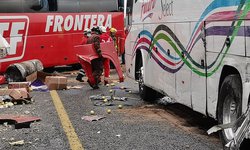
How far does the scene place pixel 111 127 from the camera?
8289 millimetres

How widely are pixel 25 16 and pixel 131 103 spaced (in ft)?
25.5

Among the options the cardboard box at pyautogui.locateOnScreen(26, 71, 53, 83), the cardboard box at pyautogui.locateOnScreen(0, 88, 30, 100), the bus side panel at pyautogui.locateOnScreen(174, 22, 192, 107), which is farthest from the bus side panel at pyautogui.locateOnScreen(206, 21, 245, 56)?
the cardboard box at pyautogui.locateOnScreen(26, 71, 53, 83)

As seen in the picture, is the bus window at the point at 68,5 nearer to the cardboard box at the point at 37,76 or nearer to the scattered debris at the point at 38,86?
the cardboard box at the point at 37,76

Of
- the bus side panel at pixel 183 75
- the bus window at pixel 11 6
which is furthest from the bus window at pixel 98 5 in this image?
the bus side panel at pixel 183 75

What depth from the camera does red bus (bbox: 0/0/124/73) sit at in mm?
16859

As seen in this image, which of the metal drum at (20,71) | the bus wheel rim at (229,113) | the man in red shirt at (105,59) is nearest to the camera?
the bus wheel rim at (229,113)

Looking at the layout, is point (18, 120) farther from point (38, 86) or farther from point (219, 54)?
point (38, 86)

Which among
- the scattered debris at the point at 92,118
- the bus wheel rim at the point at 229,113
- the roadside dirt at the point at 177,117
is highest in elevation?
the bus wheel rim at the point at 229,113

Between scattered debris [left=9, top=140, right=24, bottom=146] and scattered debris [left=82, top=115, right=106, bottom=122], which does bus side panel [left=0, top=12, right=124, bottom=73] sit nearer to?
scattered debris [left=82, top=115, right=106, bottom=122]

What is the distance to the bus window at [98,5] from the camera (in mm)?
19531

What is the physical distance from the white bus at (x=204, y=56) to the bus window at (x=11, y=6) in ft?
24.7

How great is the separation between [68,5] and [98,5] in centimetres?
153

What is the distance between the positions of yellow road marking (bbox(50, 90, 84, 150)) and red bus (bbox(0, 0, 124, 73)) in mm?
5448

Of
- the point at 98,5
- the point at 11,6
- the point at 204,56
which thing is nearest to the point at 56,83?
the point at 11,6
